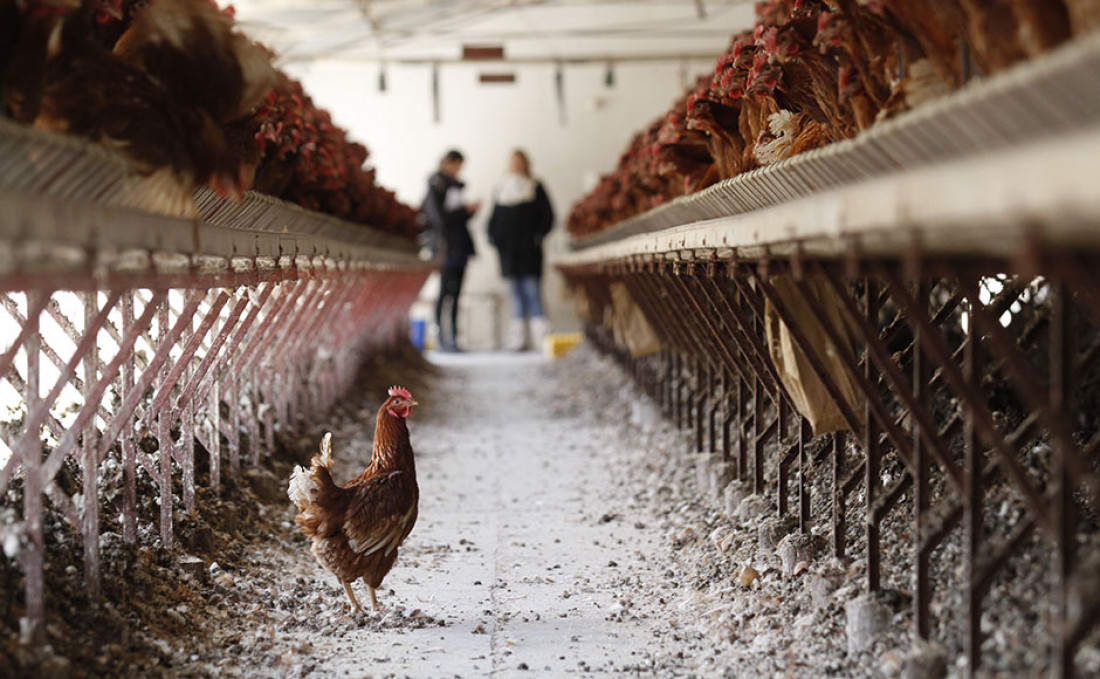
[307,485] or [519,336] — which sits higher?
[307,485]

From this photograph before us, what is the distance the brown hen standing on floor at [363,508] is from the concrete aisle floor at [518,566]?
28cm

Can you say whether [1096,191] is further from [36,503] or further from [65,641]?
[65,641]

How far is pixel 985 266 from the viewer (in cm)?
276

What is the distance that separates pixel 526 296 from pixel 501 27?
4592 mm

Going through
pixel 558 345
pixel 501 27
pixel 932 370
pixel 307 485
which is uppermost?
pixel 501 27

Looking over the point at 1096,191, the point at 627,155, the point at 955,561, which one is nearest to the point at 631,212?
the point at 627,155

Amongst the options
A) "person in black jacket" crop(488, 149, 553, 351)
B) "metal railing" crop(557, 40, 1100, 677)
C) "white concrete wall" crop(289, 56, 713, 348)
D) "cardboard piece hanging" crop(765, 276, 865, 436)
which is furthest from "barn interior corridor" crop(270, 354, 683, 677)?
"white concrete wall" crop(289, 56, 713, 348)

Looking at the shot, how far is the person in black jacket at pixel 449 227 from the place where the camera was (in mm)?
17094

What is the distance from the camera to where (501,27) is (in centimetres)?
1944

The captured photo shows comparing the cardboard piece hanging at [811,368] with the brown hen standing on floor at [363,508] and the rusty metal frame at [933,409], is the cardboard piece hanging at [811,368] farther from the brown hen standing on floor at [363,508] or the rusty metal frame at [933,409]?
the brown hen standing on floor at [363,508]

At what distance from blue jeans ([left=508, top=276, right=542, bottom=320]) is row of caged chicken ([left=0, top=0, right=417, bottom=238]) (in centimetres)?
1320

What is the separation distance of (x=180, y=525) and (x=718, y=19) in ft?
48.7

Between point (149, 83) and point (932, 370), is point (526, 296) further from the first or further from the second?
point (149, 83)

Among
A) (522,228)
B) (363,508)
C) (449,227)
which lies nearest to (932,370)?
(363,508)
